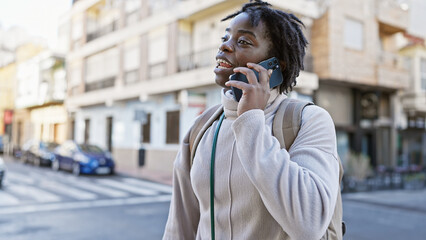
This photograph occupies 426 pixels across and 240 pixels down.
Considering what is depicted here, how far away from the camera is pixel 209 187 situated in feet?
4.41

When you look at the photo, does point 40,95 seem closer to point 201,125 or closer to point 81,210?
point 81,210

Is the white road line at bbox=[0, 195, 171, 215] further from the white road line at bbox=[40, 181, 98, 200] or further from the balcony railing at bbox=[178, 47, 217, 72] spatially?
the balcony railing at bbox=[178, 47, 217, 72]

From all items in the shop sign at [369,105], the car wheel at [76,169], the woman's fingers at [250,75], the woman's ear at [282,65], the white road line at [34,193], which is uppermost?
the shop sign at [369,105]

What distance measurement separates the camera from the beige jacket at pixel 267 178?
104cm

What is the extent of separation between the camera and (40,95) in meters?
30.3

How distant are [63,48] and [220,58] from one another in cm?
3029

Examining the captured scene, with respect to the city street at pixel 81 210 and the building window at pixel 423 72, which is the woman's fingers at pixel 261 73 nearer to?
the city street at pixel 81 210

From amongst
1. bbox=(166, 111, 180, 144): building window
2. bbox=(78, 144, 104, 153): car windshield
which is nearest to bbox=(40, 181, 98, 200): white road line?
bbox=(78, 144, 104, 153): car windshield

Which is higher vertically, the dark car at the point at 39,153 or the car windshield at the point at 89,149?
the car windshield at the point at 89,149

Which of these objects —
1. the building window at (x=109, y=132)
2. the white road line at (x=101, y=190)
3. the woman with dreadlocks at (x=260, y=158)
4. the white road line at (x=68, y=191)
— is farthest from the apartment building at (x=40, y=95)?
the woman with dreadlocks at (x=260, y=158)

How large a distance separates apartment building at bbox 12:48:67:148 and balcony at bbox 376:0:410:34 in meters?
21.4

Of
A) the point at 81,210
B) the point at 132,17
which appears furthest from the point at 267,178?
the point at 132,17

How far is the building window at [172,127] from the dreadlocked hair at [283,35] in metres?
16.6

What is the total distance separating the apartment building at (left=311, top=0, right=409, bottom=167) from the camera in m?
15.6
